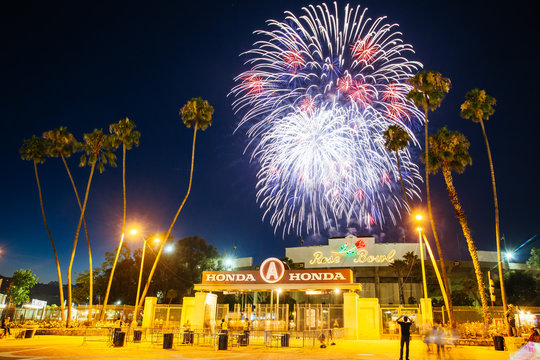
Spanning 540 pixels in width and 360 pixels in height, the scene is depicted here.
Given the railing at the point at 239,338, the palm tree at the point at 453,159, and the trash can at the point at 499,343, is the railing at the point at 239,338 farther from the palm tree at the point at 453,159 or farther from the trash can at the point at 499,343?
the palm tree at the point at 453,159

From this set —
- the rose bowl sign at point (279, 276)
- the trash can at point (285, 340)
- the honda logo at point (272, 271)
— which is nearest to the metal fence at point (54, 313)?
the rose bowl sign at point (279, 276)

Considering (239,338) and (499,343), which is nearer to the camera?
(499,343)

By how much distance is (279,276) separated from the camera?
28406mm

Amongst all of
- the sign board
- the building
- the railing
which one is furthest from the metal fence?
the sign board

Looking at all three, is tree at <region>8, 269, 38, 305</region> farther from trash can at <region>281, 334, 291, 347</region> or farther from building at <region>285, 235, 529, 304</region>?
trash can at <region>281, 334, 291, 347</region>

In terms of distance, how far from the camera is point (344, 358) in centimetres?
1581

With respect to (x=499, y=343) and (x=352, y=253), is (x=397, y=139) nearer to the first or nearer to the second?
(x=499, y=343)

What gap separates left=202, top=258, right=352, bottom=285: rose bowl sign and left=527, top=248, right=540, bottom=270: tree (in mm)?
53785

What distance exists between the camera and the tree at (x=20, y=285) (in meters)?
80.2

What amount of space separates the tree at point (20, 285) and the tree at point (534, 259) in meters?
98.4

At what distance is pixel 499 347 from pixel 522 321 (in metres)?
14.3

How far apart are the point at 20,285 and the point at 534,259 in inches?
3940

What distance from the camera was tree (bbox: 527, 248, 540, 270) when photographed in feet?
212

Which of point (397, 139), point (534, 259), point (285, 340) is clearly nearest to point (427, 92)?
point (397, 139)
